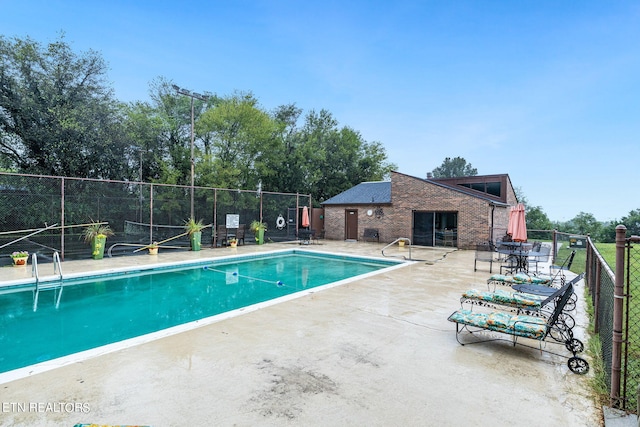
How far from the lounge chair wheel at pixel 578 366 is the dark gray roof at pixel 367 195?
14.4 metres

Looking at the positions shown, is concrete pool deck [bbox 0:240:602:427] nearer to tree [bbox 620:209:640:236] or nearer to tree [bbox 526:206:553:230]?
tree [bbox 526:206:553:230]

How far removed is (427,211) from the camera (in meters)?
16.2

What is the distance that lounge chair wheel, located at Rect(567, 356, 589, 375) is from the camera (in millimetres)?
3312

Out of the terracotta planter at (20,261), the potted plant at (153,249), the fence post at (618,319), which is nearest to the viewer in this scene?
the fence post at (618,319)

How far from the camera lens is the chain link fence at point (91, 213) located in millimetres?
10594

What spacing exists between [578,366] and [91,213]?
13.9 m

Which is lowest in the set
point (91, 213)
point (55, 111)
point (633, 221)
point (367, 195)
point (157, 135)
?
point (633, 221)

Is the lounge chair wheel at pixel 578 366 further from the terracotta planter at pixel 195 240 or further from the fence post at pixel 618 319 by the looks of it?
the terracotta planter at pixel 195 240

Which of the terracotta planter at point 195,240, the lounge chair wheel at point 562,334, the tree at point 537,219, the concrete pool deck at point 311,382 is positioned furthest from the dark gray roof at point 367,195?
the concrete pool deck at point 311,382

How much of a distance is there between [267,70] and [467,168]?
5158 cm

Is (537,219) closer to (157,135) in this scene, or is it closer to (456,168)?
(157,135)

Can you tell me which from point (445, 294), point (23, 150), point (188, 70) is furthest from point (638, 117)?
point (23, 150)

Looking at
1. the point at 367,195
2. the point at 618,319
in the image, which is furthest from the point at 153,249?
the point at 618,319

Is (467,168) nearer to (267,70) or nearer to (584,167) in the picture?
(584,167)
